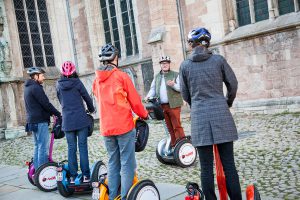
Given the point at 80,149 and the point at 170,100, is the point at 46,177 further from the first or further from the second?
the point at 170,100

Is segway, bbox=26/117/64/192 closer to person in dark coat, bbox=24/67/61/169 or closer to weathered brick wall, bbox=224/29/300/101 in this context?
person in dark coat, bbox=24/67/61/169

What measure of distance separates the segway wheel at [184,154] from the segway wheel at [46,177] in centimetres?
193

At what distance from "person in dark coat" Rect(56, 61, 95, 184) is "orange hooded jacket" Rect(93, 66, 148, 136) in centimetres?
135

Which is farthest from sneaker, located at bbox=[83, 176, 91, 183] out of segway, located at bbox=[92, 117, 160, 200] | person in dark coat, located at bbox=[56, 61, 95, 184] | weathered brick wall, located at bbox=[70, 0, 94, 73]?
weathered brick wall, located at bbox=[70, 0, 94, 73]

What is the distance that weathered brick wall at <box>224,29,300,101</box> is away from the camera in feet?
35.1

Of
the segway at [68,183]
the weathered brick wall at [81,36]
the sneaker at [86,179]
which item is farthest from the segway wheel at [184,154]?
the weathered brick wall at [81,36]

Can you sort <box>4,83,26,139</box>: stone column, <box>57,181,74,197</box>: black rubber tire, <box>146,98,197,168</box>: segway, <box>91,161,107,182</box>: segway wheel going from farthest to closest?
<box>4,83,26,139</box>: stone column < <box>146,98,197,168</box>: segway < <box>57,181,74,197</box>: black rubber tire < <box>91,161,107,182</box>: segway wheel

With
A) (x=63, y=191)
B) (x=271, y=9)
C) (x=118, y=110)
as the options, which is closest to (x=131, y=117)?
(x=118, y=110)

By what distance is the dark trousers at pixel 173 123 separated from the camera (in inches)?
247

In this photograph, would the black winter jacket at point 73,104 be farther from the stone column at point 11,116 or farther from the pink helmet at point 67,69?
the stone column at point 11,116

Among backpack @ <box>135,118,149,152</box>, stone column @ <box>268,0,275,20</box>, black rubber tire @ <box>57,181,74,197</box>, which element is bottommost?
black rubber tire @ <box>57,181,74,197</box>

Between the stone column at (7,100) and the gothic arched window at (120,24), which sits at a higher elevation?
the gothic arched window at (120,24)

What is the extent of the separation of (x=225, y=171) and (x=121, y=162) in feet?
3.60

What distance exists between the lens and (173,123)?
6277mm
